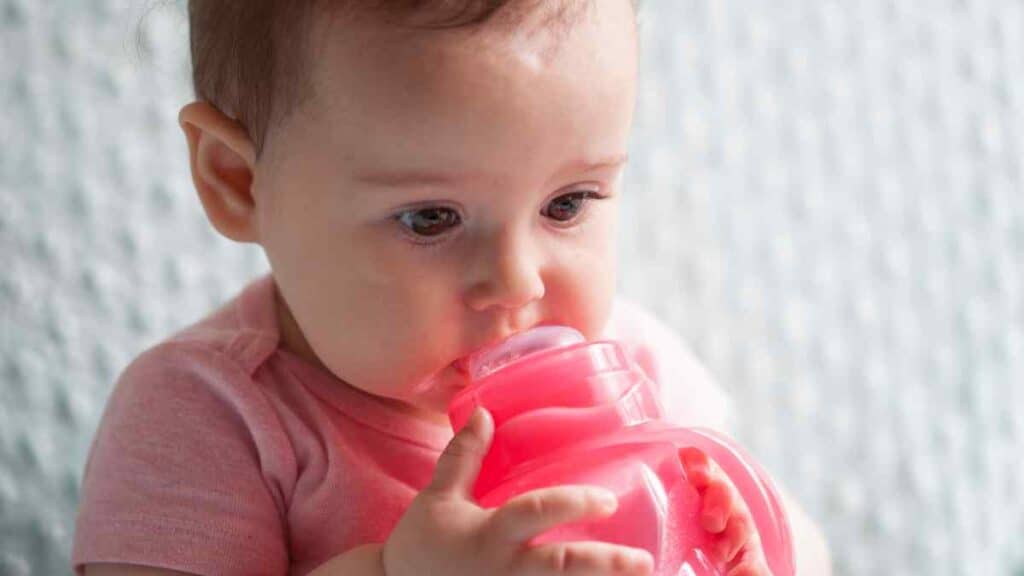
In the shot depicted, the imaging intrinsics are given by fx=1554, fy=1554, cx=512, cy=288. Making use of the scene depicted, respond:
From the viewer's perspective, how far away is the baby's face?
0.77 m

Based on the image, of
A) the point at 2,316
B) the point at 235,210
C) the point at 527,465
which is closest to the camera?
the point at 527,465

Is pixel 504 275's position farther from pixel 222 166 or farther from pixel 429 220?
pixel 222 166

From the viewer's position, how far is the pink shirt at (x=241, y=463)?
881 mm

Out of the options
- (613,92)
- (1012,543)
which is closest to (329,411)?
(613,92)

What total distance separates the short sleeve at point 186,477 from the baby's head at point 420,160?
78 millimetres

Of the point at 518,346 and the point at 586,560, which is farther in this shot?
the point at 518,346

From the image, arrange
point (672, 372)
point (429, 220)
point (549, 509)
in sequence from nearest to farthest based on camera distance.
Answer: point (549, 509) → point (429, 220) → point (672, 372)

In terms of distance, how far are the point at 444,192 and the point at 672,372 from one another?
360 mm

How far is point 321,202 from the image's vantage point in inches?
32.2

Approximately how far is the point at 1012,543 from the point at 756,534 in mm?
545

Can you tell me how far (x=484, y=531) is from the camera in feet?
2.38

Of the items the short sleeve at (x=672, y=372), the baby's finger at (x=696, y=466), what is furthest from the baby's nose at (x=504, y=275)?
the short sleeve at (x=672, y=372)

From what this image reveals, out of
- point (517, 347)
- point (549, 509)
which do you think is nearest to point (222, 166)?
point (517, 347)

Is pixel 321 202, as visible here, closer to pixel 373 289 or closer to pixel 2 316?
pixel 373 289
